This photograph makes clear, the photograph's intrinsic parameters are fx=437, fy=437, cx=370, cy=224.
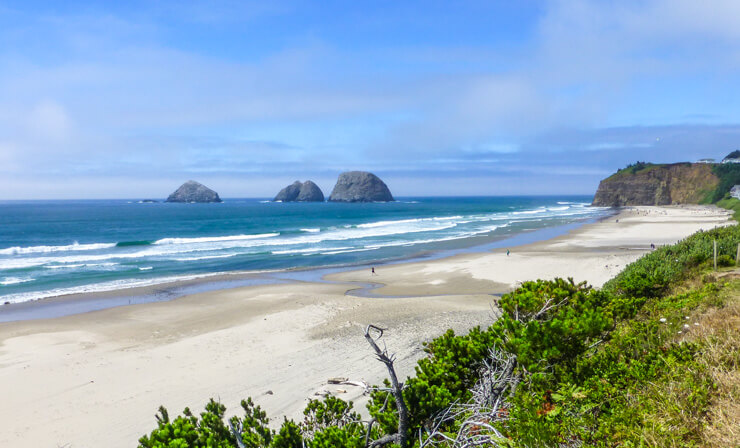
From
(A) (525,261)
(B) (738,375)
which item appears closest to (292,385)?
(B) (738,375)

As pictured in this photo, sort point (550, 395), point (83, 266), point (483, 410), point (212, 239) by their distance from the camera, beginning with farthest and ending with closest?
point (212, 239) → point (83, 266) → point (550, 395) → point (483, 410)

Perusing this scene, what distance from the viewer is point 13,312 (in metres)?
19.3

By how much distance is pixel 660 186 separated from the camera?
348 feet

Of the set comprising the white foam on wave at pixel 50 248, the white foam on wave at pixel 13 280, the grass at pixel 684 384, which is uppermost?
the grass at pixel 684 384

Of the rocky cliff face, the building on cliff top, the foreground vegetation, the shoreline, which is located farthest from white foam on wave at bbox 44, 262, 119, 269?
the rocky cliff face

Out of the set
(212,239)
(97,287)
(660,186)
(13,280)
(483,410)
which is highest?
(660,186)

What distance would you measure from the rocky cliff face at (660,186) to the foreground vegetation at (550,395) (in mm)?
112260

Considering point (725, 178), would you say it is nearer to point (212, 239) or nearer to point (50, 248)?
point (212, 239)

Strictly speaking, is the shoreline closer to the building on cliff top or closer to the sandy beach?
the sandy beach

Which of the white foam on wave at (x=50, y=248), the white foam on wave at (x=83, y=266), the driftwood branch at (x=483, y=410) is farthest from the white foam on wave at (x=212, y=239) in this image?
the driftwood branch at (x=483, y=410)

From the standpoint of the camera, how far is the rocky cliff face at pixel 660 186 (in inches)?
3900

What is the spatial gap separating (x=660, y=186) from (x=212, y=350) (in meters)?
120

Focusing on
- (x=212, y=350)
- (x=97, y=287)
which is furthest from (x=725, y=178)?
(x=97, y=287)

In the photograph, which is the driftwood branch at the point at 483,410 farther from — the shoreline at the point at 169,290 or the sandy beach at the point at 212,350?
the shoreline at the point at 169,290
